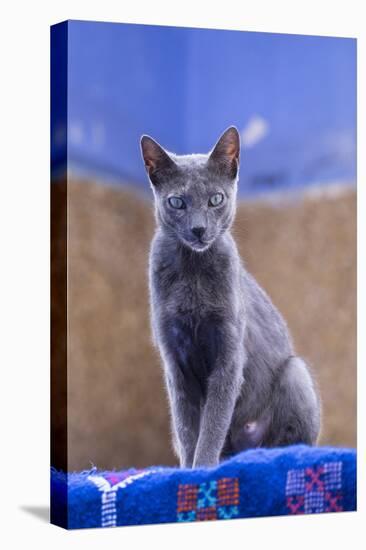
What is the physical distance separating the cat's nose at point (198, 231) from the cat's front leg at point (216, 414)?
63 cm

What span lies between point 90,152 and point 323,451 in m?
1.84

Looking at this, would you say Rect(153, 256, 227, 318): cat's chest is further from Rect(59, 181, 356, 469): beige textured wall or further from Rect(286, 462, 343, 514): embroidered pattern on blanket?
Rect(286, 462, 343, 514): embroidered pattern on blanket

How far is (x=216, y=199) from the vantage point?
5172mm

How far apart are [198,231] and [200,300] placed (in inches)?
13.3

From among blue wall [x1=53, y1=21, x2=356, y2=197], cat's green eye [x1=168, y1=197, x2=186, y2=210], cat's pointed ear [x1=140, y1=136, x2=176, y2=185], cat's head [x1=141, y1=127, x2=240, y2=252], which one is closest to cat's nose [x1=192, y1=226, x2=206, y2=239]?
cat's head [x1=141, y1=127, x2=240, y2=252]

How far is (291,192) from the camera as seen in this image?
574 cm

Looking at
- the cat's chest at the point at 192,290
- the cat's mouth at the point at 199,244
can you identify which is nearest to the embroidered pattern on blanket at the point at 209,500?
the cat's chest at the point at 192,290

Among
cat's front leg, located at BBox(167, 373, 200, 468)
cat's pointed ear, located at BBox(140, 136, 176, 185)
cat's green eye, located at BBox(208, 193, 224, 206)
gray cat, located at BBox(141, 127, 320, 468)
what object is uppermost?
cat's pointed ear, located at BBox(140, 136, 176, 185)

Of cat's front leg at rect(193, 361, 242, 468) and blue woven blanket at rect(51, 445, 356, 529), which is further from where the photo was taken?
cat's front leg at rect(193, 361, 242, 468)

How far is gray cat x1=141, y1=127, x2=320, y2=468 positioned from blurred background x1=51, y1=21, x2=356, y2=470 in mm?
167

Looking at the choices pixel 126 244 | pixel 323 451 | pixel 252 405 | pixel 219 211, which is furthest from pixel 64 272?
pixel 323 451

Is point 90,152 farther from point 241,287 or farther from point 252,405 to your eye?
point 252,405

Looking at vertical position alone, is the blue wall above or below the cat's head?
above

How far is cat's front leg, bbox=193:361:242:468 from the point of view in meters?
5.20
